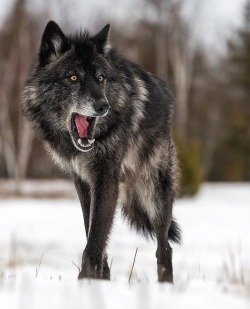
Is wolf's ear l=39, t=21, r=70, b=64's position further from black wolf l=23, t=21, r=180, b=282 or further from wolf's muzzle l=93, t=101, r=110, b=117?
wolf's muzzle l=93, t=101, r=110, b=117

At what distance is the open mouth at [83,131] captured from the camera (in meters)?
4.43

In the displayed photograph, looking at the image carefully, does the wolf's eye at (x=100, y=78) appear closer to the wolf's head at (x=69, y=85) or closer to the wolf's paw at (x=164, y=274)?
the wolf's head at (x=69, y=85)

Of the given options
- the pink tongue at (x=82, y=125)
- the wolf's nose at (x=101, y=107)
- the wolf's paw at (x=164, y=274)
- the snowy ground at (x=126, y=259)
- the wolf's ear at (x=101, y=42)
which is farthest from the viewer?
the wolf's paw at (x=164, y=274)

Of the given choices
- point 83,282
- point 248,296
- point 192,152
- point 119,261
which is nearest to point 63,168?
point 83,282

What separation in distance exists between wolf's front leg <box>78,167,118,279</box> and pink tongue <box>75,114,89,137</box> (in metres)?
0.34

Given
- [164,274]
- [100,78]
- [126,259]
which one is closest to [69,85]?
[100,78]

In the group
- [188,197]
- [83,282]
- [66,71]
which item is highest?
[66,71]

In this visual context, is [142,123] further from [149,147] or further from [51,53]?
[51,53]

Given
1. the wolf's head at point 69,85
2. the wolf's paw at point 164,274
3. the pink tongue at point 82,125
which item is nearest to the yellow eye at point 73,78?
the wolf's head at point 69,85

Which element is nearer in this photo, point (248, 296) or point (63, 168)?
point (248, 296)

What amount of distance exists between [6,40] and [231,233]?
60.9 ft

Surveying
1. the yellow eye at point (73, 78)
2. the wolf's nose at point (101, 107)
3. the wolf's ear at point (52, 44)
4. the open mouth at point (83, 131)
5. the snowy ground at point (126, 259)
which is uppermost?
the wolf's ear at point (52, 44)

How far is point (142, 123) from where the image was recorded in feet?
16.4

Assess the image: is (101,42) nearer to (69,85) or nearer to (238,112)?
(69,85)
